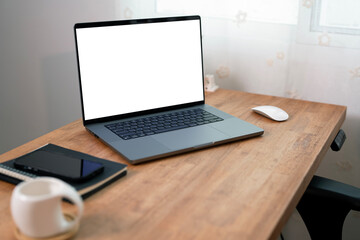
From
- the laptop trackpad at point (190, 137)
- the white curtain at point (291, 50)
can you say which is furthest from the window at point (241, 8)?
the laptop trackpad at point (190, 137)

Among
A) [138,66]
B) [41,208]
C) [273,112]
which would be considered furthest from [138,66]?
[41,208]

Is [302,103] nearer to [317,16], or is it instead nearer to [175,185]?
[317,16]

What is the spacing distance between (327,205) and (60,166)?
70 centimetres

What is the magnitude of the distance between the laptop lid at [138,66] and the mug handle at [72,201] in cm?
47

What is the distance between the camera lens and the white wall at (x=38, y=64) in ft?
6.20

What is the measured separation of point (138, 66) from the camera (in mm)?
1269

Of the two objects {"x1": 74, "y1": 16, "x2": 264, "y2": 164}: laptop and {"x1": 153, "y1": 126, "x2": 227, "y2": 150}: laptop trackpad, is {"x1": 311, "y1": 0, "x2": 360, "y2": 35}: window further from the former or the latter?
{"x1": 153, "y1": 126, "x2": 227, "y2": 150}: laptop trackpad

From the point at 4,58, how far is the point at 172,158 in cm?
127

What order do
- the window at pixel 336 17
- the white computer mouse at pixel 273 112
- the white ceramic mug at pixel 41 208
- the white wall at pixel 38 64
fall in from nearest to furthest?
the white ceramic mug at pixel 41 208, the white computer mouse at pixel 273 112, the window at pixel 336 17, the white wall at pixel 38 64

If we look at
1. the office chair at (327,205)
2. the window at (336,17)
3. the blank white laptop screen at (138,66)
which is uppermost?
the window at (336,17)

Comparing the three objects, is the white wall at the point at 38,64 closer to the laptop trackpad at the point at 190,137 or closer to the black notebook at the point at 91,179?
the laptop trackpad at the point at 190,137

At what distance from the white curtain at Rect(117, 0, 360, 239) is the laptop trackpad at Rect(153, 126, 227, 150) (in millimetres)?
531

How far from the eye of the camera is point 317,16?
4.88ft

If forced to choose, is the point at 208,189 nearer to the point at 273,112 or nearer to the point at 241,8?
the point at 273,112
